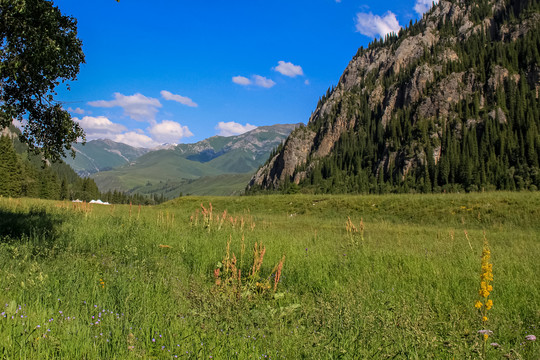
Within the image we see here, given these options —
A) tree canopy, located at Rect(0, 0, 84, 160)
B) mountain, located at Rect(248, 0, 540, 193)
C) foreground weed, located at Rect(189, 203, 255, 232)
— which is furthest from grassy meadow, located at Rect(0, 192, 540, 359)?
mountain, located at Rect(248, 0, 540, 193)

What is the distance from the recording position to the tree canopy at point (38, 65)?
29.9 ft

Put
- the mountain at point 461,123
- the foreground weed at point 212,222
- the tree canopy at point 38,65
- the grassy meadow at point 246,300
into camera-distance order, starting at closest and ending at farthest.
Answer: the grassy meadow at point 246,300, the tree canopy at point 38,65, the foreground weed at point 212,222, the mountain at point 461,123

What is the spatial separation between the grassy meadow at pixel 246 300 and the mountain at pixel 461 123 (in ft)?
313

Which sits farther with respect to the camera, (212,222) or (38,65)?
(212,222)

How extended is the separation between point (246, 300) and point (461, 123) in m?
152

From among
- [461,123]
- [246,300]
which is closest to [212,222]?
[246,300]

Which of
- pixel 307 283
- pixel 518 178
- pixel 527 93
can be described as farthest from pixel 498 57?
pixel 307 283

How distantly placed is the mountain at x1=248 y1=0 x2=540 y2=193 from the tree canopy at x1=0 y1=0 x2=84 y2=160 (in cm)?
10087

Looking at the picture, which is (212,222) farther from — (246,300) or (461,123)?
(461,123)

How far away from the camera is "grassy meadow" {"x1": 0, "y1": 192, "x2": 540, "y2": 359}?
13.9 ft

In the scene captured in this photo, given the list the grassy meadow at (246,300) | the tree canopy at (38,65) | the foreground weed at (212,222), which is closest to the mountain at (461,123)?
the foreground weed at (212,222)

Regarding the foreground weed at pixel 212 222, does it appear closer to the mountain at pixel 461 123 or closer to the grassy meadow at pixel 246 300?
the grassy meadow at pixel 246 300

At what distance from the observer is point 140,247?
10.5 metres

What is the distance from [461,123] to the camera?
132m
